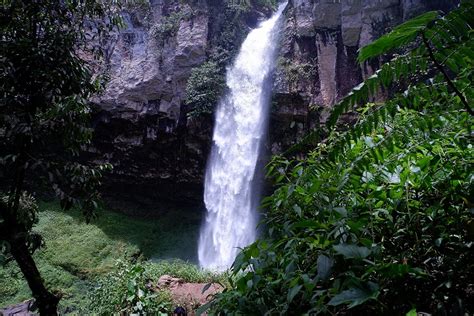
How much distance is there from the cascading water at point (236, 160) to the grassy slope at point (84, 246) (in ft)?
5.51

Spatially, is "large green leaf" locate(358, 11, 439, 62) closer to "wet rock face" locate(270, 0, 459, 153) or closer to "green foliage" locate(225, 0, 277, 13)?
"wet rock face" locate(270, 0, 459, 153)

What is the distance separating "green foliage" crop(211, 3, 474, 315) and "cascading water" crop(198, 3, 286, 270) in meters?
11.4

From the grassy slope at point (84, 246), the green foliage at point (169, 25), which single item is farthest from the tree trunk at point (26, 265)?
the green foliage at point (169, 25)

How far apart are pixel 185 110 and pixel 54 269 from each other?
23.2ft

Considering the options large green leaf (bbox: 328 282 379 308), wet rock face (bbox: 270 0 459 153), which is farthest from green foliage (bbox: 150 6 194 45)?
large green leaf (bbox: 328 282 379 308)

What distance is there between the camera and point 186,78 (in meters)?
13.7

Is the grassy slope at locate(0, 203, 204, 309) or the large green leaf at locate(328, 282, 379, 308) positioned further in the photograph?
the grassy slope at locate(0, 203, 204, 309)

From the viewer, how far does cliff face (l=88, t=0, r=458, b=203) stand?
12.4m

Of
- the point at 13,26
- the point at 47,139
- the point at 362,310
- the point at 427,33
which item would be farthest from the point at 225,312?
the point at 13,26

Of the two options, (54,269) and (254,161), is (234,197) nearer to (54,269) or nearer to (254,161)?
(254,161)

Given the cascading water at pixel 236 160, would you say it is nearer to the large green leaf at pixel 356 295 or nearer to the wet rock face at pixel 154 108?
the wet rock face at pixel 154 108

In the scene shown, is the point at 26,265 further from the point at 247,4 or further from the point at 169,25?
the point at 247,4

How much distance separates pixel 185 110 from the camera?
13.8 meters

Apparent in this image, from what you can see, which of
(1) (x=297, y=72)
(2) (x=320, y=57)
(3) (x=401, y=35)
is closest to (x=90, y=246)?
(1) (x=297, y=72)
